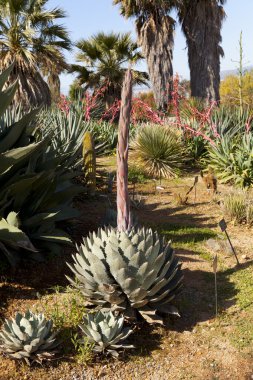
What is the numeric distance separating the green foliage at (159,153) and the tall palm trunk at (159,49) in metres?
9.84

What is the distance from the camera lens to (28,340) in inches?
119

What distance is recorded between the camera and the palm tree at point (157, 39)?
19234 mm

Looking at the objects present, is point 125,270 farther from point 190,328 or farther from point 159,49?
point 159,49

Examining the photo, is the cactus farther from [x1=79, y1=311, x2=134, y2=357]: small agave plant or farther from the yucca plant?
[x1=79, y1=311, x2=134, y2=357]: small agave plant

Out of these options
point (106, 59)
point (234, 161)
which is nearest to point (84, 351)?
point (234, 161)

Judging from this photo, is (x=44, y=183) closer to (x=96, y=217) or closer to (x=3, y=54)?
(x=96, y=217)

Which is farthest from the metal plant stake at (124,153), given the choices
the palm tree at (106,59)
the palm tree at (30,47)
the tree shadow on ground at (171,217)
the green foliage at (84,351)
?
the palm tree at (106,59)

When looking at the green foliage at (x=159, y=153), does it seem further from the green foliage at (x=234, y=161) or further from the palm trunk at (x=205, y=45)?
the palm trunk at (x=205, y=45)

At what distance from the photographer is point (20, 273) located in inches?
169

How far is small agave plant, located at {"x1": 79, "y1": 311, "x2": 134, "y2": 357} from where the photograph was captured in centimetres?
310

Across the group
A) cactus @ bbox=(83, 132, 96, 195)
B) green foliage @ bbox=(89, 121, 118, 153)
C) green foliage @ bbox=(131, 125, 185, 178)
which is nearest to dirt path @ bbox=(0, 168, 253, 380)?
cactus @ bbox=(83, 132, 96, 195)

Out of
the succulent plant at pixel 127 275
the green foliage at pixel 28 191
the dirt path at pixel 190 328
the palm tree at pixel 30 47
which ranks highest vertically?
the palm tree at pixel 30 47

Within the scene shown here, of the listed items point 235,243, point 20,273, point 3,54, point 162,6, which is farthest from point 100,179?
point 162,6

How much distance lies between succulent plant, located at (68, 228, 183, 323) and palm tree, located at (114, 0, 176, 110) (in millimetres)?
16264
